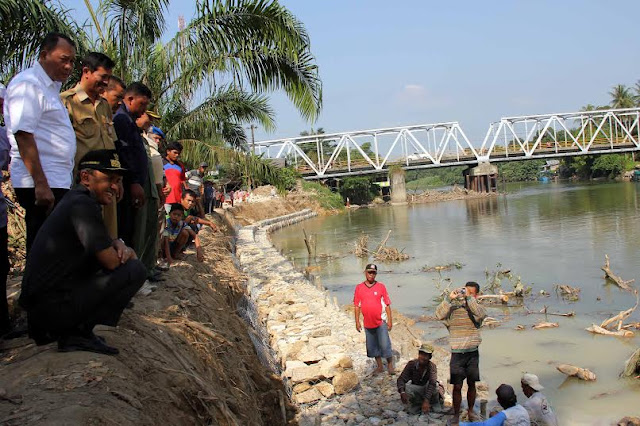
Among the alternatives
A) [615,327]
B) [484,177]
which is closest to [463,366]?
[615,327]

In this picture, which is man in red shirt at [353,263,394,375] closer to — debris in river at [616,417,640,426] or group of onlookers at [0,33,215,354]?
debris in river at [616,417,640,426]

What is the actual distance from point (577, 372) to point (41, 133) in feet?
25.5

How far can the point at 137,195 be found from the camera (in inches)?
169

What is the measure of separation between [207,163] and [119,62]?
230 centimetres

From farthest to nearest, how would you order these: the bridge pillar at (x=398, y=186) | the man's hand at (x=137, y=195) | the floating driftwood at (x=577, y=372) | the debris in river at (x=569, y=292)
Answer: the bridge pillar at (x=398, y=186), the debris in river at (x=569, y=292), the floating driftwood at (x=577, y=372), the man's hand at (x=137, y=195)

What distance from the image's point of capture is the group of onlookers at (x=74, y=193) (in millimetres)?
2736

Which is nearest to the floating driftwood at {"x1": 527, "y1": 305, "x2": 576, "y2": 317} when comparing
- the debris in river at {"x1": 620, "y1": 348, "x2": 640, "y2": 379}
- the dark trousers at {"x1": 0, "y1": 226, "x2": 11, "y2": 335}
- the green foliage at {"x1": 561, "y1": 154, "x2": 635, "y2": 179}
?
the debris in river at {"x1": 620, "y1": 348, "x2": 640, "y2": 379}

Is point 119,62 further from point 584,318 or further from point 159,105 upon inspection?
point 584,318

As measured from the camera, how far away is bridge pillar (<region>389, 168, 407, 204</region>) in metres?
56.6

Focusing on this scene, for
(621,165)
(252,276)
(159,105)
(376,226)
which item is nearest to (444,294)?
(252,276)

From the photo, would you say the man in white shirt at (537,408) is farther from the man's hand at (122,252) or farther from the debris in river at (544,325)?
the debris in river at (544,325)

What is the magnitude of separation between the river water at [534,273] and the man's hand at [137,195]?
5745 mm

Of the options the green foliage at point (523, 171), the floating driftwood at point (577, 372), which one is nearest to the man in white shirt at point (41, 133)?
the floating driftwood at point (577, 372)

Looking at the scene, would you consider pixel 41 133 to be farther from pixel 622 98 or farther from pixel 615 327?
pixel 622 98
